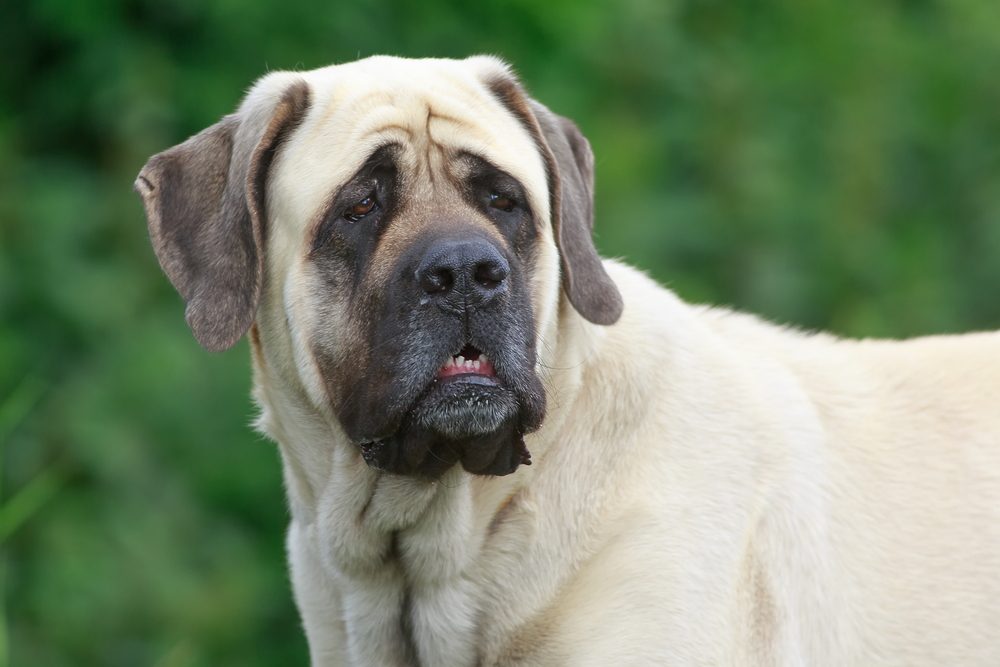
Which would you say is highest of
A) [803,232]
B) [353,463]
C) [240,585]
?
[353,463]

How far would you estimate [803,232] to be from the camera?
30.0ft

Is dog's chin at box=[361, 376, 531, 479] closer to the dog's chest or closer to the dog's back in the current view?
the dog's chest

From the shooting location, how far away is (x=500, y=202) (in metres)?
3.75

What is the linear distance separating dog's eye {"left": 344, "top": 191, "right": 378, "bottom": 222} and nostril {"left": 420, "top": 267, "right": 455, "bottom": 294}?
12.9 inches

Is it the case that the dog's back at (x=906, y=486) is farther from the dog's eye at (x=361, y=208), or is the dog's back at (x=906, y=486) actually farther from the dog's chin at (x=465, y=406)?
the dog's eye at (x=361, y=208)

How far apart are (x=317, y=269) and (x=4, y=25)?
4568 mm

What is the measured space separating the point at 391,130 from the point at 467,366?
0.63 m

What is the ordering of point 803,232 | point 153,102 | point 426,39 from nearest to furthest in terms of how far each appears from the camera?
→ point 153,102, point 426,39, point 803,232

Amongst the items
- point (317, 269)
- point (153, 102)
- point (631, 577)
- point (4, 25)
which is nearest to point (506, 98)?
point (317, 269)

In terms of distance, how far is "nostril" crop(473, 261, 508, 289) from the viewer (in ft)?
11.2

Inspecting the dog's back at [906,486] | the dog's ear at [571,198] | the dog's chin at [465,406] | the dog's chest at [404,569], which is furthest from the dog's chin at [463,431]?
the dog's back at [906,486]

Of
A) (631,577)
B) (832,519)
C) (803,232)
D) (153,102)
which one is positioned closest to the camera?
(631,577)

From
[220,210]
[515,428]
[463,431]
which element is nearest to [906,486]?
[515,428]

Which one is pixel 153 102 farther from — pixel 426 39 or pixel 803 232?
pixel 803 232
